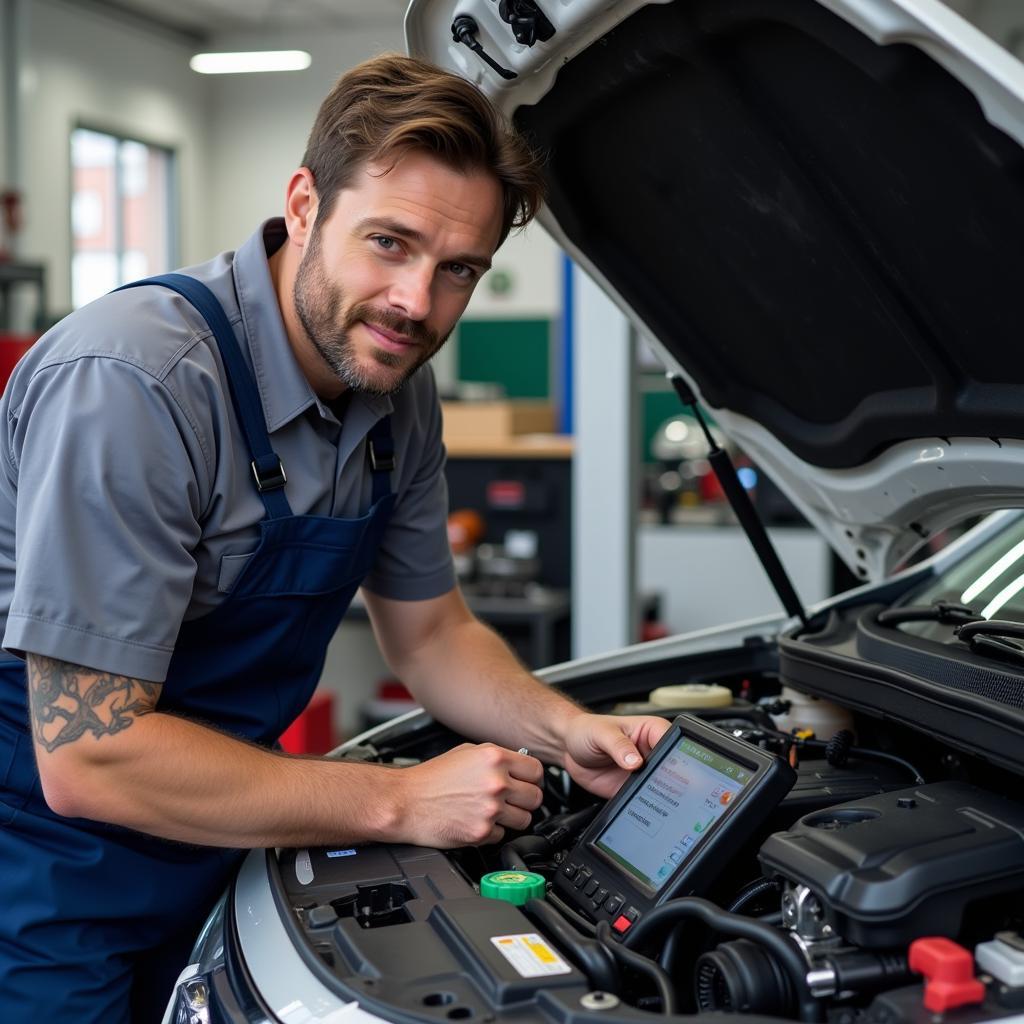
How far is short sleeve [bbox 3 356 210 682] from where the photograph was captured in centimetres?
114

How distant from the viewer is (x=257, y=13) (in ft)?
33.9

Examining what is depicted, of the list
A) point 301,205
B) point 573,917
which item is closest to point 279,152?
point 301,205

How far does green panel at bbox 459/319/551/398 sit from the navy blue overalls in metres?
9.33

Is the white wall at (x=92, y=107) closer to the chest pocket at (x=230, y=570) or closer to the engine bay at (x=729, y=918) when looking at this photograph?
Result: the chest pocket at (x=230, y=570)

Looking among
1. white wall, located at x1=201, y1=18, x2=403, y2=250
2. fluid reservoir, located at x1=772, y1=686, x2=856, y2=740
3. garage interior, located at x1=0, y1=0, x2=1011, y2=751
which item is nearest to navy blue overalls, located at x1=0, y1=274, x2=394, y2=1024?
fluid reservoir, located at x1=772, y1=686, x2=856, y2=740

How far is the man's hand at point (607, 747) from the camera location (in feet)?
4.45

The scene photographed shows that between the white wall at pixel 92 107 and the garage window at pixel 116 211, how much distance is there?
14 centimetres

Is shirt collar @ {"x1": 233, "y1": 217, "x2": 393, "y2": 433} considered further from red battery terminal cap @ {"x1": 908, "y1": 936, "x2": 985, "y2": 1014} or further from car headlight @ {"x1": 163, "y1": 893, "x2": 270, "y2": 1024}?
red battery terminal cap @ {"x1": 908, "y1": 936, "x2": 985, "y2": 1014}

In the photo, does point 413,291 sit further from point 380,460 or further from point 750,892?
point 750,892

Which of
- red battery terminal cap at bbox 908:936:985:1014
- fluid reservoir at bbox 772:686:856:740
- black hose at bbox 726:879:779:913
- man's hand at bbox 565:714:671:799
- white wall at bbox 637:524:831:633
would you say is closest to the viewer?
red battery terminal cap at bbox 908:936:985:1014

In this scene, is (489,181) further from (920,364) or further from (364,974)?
(364,974)

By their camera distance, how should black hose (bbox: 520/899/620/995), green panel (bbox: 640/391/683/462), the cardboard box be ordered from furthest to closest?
1. green panel (bbox: 640/391/683/462)
2. the cardboard box
3. black hose (bbox: 520/899/620/995)

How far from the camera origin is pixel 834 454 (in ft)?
4.98

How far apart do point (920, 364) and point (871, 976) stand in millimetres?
626
